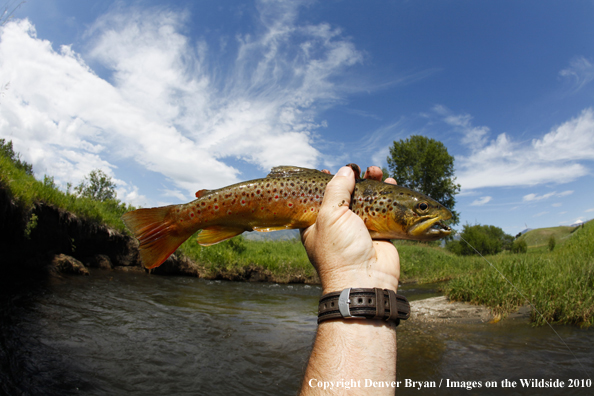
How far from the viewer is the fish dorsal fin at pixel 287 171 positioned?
330cm

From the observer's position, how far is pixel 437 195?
57406 millimetres

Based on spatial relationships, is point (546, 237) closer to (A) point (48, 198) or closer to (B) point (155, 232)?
(B) point (155, 232)

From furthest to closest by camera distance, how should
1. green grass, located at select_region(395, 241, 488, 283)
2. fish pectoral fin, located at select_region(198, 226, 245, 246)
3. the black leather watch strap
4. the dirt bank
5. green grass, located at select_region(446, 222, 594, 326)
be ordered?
1. green grass, located at select_region(395, 241, 488, 283)
2. the dirt bank
3. green grass, located at select_region(446, 222, 594, 326)
4. fish pectoral fin, located at select_region(198, 226, 245, 246)
5. the black leather watch strap

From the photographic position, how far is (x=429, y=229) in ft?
9.08

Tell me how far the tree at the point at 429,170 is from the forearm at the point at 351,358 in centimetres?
5712

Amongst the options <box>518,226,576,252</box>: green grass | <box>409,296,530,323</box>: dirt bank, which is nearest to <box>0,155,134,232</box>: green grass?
<box>409,296,530,323</box>: dirt bank

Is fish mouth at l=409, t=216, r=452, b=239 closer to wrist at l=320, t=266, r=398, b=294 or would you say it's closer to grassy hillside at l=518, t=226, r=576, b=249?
wrist at l=320, t=266, r=398, b=294

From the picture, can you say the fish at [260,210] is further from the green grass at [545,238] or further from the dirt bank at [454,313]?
the green grass at [545,238]

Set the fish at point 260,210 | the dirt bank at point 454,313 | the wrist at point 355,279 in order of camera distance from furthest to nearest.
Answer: the dirt bank at point 454,313
the fish at point 260,210
the wrist at point 355,279

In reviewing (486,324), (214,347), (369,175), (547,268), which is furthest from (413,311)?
(369,175)

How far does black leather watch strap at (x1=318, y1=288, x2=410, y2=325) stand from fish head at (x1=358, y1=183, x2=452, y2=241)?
927 mm

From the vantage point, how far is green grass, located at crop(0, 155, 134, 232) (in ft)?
27.8

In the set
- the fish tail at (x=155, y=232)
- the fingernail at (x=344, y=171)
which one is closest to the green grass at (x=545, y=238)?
the fingernail at (x=344, y=171)

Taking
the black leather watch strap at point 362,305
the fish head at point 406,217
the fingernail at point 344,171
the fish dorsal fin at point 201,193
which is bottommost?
the black leather watch strap at point 362,305
